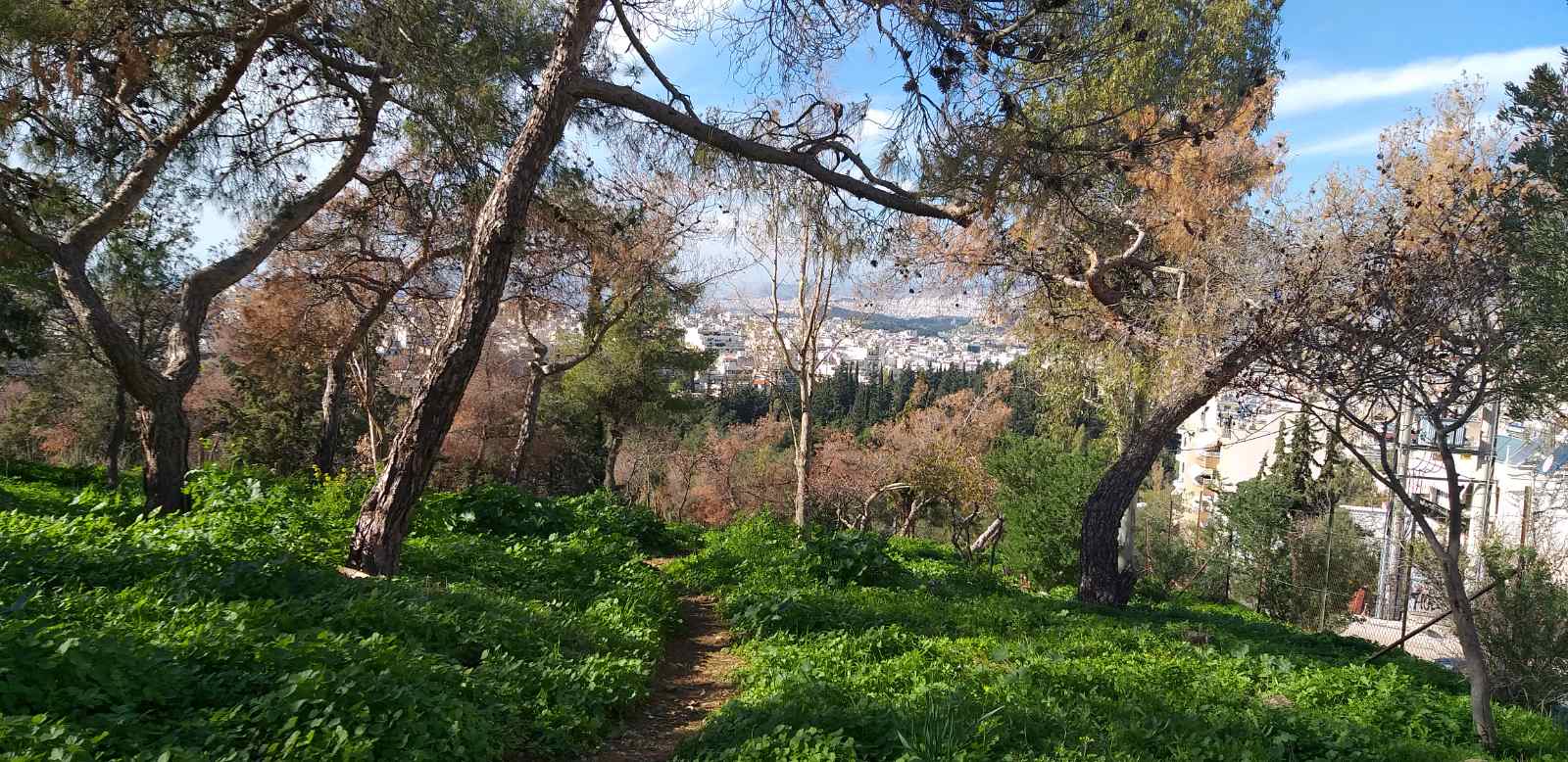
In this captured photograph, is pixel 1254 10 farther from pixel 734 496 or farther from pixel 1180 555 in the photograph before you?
pixel 734 496

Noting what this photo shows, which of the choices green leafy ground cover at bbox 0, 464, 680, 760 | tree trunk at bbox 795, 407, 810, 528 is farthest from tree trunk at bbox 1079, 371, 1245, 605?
tree trunk at bbox 795, 407, 810, 528

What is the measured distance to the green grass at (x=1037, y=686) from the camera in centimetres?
368

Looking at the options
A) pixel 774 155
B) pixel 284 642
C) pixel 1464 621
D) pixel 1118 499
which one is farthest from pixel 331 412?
pixel 1464 621

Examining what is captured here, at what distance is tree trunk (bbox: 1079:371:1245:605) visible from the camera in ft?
28.9

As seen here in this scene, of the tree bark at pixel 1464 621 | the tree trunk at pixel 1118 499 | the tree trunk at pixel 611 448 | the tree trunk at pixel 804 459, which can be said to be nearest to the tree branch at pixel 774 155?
the tree bark at pixel 1464 621

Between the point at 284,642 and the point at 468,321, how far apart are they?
261cm

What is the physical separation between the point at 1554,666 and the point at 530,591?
821 cm

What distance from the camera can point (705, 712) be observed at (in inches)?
196

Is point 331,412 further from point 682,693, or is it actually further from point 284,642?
point 284,642

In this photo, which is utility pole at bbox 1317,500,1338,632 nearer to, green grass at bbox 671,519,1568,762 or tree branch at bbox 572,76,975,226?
green grass at bbox 671,519,1568,762

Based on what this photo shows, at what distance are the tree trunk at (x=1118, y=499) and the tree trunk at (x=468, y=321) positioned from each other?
629cm

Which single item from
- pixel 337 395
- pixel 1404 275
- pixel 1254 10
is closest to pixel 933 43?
pixel 1404 275

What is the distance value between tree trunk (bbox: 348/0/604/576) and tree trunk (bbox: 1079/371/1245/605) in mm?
6293

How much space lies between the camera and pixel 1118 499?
29.6ft
